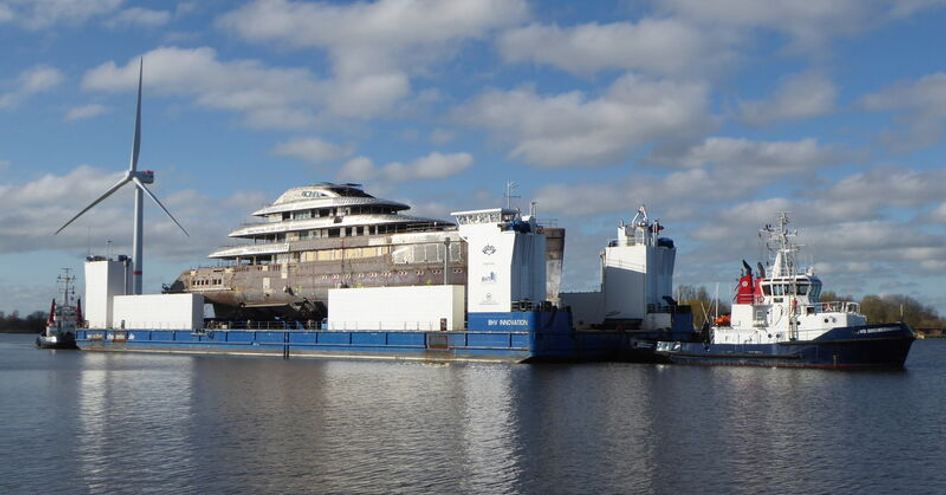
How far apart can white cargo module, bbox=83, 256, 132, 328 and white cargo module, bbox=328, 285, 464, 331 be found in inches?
991

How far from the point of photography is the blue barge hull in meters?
54.1

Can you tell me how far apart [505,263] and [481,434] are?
26968mm

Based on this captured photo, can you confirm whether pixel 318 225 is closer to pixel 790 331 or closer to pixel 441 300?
pixel 441 300

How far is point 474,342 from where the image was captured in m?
56.0

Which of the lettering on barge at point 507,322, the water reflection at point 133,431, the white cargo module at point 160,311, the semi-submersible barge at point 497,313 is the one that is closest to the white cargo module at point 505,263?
the semi-submersible barge at point 497,313

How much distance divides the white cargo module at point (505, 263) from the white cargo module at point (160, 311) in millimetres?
28015

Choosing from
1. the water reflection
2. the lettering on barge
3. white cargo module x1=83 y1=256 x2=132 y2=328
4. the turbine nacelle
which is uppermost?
the turbine nacelle

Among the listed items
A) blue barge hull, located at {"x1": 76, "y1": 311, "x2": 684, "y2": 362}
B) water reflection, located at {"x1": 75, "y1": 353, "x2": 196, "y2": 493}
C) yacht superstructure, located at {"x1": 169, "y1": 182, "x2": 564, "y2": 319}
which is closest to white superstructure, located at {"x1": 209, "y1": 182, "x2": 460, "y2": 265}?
yacht superstructure, located at {"x1": 169, "y1": 182, "x2": 564, "y2": 319}

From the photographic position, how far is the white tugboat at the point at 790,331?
1905 inches

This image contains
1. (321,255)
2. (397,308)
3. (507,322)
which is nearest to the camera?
(507,322)

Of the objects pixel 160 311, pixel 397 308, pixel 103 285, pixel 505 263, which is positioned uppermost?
pixel 505 263

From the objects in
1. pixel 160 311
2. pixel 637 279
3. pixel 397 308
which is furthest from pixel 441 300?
pixel 160 311

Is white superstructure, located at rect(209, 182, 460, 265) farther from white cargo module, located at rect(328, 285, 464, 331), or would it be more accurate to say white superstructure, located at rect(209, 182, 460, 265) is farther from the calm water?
the calm water

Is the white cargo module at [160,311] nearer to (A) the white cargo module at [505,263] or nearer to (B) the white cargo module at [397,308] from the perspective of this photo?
(B) the white cargo module at [397,308]
